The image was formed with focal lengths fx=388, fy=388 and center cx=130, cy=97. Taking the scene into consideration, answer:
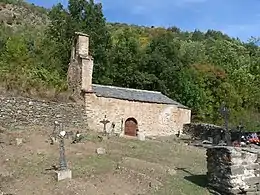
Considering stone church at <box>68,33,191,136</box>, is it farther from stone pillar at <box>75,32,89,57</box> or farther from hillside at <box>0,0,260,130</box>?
hillside at <box>0,0,260,130</box>

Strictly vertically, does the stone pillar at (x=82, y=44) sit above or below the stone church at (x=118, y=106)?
above

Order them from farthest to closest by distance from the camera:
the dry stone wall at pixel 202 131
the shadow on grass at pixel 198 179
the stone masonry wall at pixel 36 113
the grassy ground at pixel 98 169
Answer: the dry stone wall at pixel 202 131 < the stone masonry wall at pixel 36 113 < the shadow on grass at pixel 198 179 < the grassy ground at pixel 98 169

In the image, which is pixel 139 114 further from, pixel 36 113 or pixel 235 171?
pixel 235 171

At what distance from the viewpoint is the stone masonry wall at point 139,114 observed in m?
25.9

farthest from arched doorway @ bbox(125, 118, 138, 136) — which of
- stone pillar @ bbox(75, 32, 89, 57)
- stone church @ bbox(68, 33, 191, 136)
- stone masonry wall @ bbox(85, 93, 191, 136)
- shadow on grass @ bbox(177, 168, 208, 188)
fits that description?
shadow on grass @ bbox(177, 168, 208, 188)

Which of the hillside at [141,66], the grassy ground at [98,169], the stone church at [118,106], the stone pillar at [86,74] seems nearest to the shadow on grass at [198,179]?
the grassy ground at [98,169]

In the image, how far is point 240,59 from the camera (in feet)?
189

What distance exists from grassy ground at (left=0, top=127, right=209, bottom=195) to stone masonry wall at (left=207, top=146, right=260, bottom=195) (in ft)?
2.08

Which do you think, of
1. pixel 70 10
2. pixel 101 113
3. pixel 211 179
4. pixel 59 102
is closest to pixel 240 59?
pixel 70 10

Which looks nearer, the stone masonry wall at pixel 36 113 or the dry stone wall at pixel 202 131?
the stone masonry wall at pixel 36 113

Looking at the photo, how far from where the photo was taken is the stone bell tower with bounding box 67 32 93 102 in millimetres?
25234

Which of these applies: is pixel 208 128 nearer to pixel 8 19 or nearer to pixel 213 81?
pixel 213 81

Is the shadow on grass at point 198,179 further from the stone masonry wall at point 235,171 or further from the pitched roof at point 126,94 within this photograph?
the pitched roof at point 126,94

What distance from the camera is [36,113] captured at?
21375 mm
